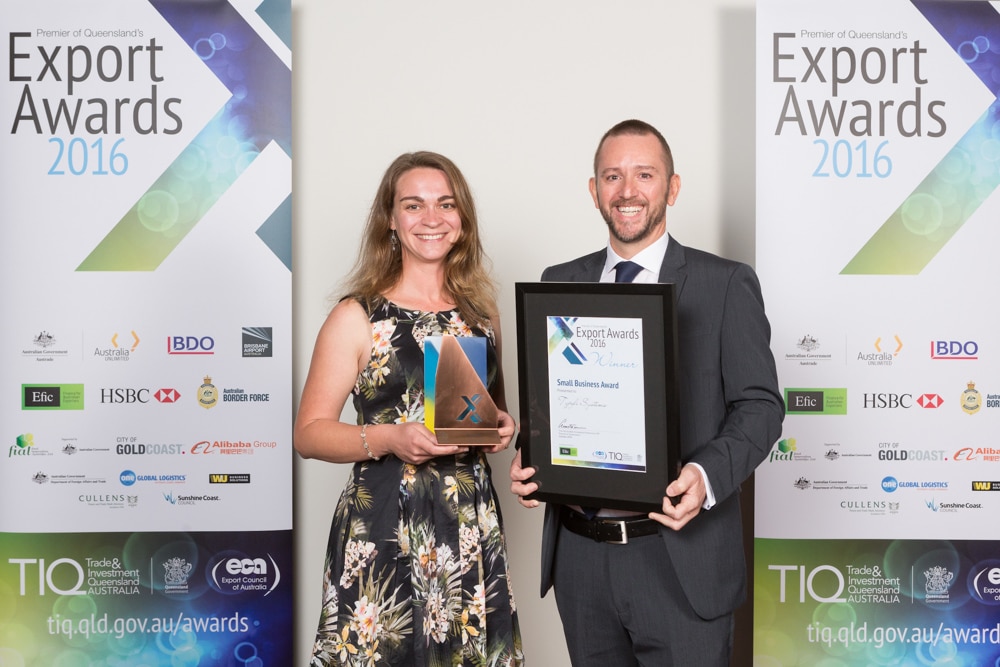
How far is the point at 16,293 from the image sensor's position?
10.7 ft

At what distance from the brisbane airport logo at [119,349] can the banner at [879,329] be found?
216cm

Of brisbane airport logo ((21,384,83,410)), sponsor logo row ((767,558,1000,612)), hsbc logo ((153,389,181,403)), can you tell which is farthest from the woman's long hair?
sponsor logo row ((767,558,1000,612))

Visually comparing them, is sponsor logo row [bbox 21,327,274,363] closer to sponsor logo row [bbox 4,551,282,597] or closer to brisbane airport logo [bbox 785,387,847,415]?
sponsor logo row [bbox 4,551,282,597]

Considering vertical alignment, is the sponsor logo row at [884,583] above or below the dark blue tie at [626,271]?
below

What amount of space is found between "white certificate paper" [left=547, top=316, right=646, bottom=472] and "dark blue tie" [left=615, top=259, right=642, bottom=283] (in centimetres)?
23

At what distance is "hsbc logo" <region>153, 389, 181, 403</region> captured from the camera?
3.28 metres

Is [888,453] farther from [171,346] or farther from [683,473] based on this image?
[171,346]

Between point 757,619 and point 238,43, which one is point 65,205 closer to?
point 238,43

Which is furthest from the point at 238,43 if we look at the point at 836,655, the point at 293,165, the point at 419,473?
the point at 836,655

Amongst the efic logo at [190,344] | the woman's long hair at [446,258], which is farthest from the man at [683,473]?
the efic logo at [190,344]

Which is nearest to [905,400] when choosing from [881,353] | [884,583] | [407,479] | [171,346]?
[881,353]

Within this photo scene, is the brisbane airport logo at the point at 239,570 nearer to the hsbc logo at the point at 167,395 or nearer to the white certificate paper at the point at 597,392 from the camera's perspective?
the hsbc logo at the point at 167,395

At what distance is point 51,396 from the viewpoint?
10.7 ft

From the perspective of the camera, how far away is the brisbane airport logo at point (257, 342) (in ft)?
10.7
